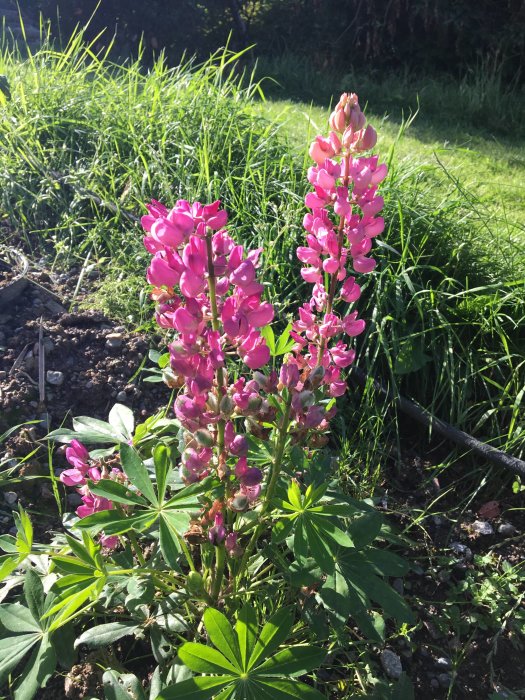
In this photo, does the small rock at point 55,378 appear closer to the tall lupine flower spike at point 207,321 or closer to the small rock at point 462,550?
the tall lupine flower spike at point 207,321

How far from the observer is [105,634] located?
1.35 meters

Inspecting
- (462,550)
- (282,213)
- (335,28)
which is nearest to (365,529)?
(462,550)

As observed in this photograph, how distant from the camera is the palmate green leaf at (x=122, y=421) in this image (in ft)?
5.30

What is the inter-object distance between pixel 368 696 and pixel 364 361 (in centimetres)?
123

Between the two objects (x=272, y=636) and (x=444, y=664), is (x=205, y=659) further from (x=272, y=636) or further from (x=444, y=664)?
(x=444, y=664)

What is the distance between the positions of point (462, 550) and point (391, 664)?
444mm

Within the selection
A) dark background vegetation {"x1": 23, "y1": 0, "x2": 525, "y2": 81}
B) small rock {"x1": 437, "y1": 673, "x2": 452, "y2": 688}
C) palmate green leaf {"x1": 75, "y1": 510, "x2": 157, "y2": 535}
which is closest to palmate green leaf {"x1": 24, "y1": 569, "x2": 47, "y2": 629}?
palmate green leaf {"x1": 75, "y1": 510, "x2": 157, "y2": 535}

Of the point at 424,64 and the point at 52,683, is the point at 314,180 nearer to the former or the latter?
the point at 52,683

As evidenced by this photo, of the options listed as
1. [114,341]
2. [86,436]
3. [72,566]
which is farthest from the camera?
[114,341]

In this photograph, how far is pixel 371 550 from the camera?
4.64 feet

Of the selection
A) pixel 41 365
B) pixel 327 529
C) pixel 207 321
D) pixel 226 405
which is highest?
pixel 207 321

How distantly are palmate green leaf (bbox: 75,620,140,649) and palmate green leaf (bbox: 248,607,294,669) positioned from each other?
36 centimetres

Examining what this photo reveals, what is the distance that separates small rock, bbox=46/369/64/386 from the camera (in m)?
2.24

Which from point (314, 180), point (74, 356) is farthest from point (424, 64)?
point (314, 180)
